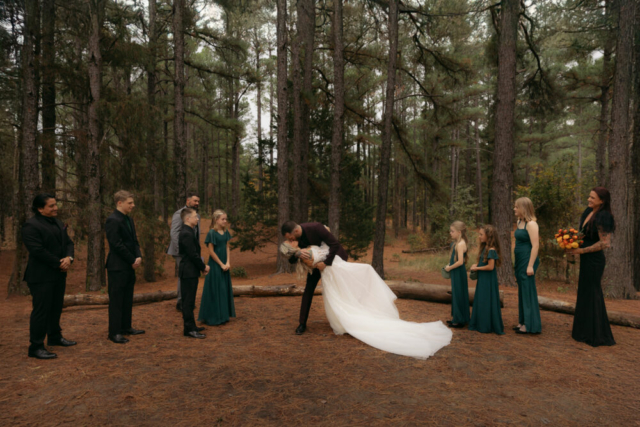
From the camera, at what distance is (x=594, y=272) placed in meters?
5.58

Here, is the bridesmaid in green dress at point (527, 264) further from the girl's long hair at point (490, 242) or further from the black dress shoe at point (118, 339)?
the black dress shoe at point (118, 339)

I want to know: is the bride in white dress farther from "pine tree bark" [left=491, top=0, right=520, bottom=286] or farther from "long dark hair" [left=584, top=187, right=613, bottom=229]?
"pine tree bark" [left=491, top=0, right=520, bottom=286]

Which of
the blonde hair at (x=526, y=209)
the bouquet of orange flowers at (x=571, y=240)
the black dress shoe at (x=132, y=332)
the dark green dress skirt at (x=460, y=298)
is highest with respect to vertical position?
the blonde hair at (x=526, y=209)

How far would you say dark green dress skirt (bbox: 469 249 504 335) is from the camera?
19.8 feet

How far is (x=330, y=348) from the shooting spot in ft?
17.6

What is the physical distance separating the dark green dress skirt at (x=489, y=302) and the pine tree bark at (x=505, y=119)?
4887 mm

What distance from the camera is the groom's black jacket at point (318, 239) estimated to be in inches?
240

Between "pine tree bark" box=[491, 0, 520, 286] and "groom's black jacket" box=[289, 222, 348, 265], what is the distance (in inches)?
254

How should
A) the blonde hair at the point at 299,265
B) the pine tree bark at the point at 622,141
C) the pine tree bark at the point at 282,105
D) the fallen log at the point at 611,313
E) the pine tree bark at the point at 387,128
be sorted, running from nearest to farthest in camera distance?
the blonde hair at the point at 299,265, the fallen log at the point at 611,313, the pine tree bark at the point at 622,141, the pine tree bark at the point at 387,128, the pine tree bark at the point at 282,105

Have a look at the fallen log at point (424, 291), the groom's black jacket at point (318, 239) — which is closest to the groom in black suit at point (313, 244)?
the groom's black jacket at point (318, 239)

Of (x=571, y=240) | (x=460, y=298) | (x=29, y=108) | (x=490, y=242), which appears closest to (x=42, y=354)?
(x=460, y=298)

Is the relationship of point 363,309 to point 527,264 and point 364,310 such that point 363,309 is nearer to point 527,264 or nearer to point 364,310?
point 364,310

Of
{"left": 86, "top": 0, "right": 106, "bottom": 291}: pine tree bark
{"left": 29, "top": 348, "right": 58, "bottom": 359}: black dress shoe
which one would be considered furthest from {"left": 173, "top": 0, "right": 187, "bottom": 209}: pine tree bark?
{"left": 29, "top": 348, "right": 58, "bottom": 359}: black dress shoe

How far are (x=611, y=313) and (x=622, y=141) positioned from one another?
16.9 ft
